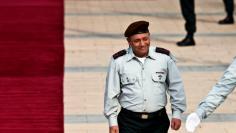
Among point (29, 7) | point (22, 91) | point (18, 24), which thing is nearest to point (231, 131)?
point (22, 91)

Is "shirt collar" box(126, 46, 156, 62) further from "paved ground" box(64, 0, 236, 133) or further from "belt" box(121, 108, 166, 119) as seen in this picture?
"paved ground" box(64, 0, 236, 133)

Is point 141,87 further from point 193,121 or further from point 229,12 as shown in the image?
point 229,12

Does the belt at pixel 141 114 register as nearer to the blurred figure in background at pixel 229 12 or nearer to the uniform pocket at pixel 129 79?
the uniform pocket at pixel 129 79

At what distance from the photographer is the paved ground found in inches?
374

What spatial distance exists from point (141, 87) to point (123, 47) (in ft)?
23.7

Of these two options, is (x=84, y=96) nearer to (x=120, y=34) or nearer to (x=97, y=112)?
(x=97, y=112)

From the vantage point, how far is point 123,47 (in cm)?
1328

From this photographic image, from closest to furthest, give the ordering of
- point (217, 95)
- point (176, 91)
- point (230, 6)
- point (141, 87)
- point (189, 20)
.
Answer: point (217, 95) → point (141, 87) → point (176, 91) → point (189, 20) → point (230, 6)

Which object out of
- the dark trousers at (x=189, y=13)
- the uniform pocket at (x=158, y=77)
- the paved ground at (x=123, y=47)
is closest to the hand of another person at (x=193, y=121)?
the uniform pocket at (x=158, y=77)

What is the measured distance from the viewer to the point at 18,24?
49.3 feet

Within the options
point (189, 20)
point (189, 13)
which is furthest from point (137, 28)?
point (189, 20)

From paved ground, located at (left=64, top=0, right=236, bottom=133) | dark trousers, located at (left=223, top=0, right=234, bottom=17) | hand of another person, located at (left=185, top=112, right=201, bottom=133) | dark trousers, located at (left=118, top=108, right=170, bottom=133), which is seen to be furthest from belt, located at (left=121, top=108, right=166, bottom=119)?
dark trousers, located at (left=223, top=0, right=234, bottom=17)

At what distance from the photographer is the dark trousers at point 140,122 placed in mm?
6152

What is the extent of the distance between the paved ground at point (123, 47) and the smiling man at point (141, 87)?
2.61m
